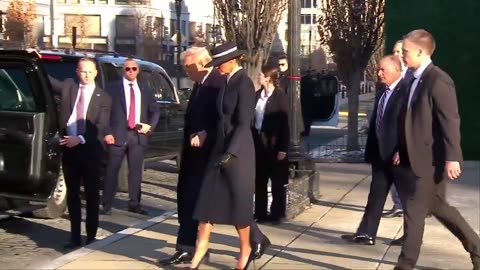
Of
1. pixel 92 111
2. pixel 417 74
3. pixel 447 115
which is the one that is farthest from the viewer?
pixel 92 111

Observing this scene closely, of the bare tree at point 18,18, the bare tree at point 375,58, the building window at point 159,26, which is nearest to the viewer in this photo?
the bare tree at point 375,58

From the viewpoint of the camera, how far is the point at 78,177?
813 centimetres

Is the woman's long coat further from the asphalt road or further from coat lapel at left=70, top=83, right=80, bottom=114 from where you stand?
coat lapel at left=70, top=83, right=80, bottom=114

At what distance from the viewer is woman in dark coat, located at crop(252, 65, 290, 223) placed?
8805 mm

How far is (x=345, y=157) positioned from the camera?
16.8 metres

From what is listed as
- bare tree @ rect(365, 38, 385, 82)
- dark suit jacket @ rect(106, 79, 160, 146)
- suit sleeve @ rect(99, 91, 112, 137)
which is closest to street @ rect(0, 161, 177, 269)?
dark suit jacket @ rect(106, 79, 160, 146)

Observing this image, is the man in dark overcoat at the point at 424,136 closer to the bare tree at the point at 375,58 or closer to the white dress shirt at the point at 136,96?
the white dress shirt at the point at 136,96

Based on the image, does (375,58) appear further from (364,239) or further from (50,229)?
(364,239)

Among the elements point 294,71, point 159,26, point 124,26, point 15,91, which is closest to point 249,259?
point 15,91

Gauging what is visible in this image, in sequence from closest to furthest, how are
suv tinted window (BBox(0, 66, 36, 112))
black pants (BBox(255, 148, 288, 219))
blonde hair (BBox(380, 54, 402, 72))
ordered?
blonde hair (BBox(380, 54, 402, 72)), suv tinted window (BBox(0, 66, 36, 112)), black pants (BBox(255, 148, 288, 219))

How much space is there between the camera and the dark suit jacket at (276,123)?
347 inches

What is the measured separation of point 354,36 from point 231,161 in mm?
13310

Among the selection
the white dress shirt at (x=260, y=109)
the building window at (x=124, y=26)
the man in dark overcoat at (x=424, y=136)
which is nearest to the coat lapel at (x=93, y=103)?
the white dress shirt at (x=260, y=109)

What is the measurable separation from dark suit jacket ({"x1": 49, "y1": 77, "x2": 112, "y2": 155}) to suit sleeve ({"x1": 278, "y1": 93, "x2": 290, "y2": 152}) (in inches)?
67.1
